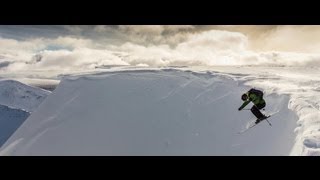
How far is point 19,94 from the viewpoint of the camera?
19.9 ft

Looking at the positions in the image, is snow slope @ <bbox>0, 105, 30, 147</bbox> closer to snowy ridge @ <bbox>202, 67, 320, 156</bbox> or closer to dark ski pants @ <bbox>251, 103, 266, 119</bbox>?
snowy ridge @ <bbox>202, 67, 320, 156</bbox>

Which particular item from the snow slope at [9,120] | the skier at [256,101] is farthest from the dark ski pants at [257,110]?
the snow slope at [9,120]

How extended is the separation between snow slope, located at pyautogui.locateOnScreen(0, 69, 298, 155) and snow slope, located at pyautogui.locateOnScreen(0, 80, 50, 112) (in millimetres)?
167

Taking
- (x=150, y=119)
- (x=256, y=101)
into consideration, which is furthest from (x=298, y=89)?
(x=150, y=119)

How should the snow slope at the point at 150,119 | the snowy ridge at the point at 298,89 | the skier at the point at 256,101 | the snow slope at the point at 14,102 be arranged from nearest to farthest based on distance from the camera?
1. the snowy ridge at the point at 298,89
2. the snow slope at the point at 150,119
3. the skier at the point at 256,101
4. the snow slope at the point at 14,102

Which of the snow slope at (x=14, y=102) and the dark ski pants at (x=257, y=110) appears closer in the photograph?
the dark ski pants at (x=257, y=110)

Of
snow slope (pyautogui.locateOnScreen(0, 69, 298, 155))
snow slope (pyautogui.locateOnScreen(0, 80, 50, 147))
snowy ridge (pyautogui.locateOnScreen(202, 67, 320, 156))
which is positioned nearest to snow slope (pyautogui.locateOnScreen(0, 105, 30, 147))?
snow slope (pyautogui.locateOnScreen(0, 80, 50, 147))

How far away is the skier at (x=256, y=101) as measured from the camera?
614 centimetres

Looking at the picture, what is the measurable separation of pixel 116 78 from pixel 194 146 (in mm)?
1414

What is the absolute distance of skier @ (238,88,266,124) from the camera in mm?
6141

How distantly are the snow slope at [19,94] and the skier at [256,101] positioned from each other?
264 centimetres

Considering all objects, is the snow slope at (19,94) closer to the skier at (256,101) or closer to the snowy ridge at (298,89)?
the snowy ridge at (298,89)
